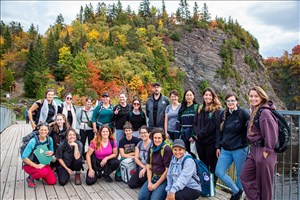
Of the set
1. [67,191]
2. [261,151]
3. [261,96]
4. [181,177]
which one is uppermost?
[261,96]

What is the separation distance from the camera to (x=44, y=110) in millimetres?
5824

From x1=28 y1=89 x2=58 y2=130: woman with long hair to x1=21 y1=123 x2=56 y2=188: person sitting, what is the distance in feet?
1.50

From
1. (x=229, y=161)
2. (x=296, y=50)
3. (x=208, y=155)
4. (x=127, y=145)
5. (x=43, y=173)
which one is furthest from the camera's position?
(x=296, y=50)

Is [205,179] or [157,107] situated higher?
[157,107]

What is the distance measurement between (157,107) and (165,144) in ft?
4.49

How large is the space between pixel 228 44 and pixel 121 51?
3102 cm

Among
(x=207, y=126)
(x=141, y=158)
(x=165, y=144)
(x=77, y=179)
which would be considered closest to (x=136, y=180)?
(x=141, y=158)

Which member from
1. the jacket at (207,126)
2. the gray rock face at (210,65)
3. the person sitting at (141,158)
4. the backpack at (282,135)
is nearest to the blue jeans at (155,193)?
the person sitting at (141,158)

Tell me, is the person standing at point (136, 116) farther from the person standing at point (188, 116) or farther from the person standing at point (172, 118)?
the person standing at point (188, 116)

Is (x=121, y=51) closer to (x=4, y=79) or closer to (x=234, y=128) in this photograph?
(x=4, y=79)

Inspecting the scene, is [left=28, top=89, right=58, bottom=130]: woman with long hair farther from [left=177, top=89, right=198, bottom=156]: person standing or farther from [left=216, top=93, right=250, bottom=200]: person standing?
[left=216, top=93, right=250, bottom=200]: person standing

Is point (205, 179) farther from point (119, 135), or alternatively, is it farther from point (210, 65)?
point (210, 65)

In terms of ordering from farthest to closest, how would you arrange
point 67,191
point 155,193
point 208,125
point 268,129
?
1. point 67,191
2. point 208,125
3. point 155,193
4. point 268,129

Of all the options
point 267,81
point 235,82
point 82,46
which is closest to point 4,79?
point 82,46
